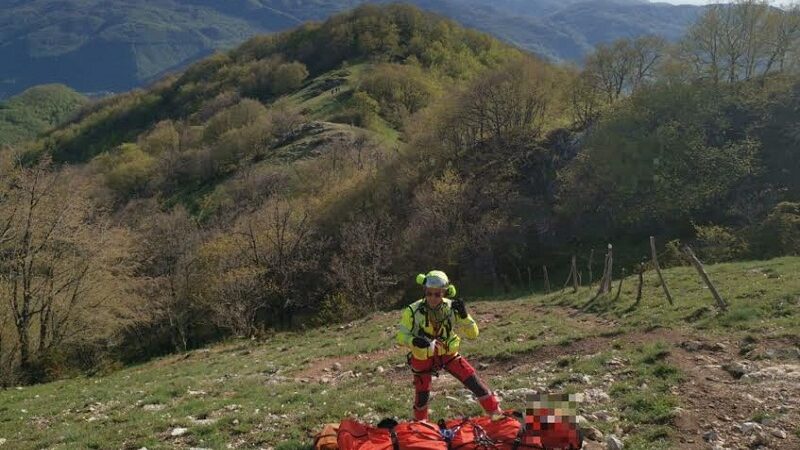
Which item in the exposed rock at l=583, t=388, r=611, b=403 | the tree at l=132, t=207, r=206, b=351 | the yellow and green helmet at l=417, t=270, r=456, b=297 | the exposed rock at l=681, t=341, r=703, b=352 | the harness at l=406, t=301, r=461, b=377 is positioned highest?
the yellow and green helmet at l=417, t=270, r=456, b=297

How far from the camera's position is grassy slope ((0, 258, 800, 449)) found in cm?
1147

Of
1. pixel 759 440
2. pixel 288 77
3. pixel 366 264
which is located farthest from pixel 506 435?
pixel 288 77

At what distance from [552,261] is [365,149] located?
149 feet

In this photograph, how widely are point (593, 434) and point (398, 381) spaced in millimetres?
6869

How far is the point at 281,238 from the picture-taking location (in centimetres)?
5122

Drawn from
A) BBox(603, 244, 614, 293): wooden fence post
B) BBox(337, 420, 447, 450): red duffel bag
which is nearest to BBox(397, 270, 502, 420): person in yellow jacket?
BBox(337, 420, 447, 450): red duffel bag

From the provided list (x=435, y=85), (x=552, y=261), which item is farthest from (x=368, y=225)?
(x=435, y=85)

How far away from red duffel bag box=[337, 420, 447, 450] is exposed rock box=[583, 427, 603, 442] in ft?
10.2

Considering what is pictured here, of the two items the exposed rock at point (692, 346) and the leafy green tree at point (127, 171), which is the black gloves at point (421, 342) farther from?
the leafy green tree at point (127, 171)

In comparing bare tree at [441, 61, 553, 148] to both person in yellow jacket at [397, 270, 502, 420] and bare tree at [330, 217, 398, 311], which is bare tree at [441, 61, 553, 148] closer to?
bare tree at [330, 217, 398, 311]

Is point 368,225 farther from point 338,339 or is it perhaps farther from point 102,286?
point 338,339

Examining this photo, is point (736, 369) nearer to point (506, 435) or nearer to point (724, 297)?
point (506, 435)

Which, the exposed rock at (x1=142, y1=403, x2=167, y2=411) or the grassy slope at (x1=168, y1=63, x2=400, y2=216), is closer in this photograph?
the exposed rock at (x1=142, y1=403, x2=167, y2=411)

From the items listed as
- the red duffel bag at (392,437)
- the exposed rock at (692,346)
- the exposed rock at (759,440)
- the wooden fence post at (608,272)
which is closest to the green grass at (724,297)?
the wooden fence post at (608,272)
